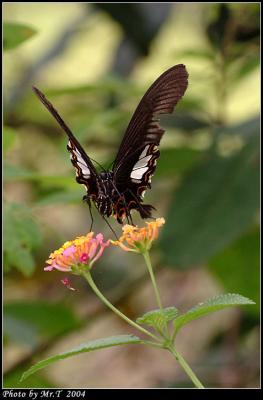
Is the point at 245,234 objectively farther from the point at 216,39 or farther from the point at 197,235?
the point at 216,39

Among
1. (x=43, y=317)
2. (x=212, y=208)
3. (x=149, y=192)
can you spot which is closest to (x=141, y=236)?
(x=212, y=208)

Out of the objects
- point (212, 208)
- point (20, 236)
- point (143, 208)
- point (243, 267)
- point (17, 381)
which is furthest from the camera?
point (243, 267)

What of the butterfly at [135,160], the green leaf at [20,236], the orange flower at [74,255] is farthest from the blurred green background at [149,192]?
the orange flower at [74,255]

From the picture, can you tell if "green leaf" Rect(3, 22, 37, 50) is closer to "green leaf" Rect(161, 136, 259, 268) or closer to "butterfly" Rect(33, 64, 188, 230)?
"butterfly" Rect(33, 64, 188, 230)

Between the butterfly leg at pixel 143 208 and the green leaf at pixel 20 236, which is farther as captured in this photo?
the green leaf at pixel 20 236

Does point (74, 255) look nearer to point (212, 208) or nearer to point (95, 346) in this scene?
point (95, 346)

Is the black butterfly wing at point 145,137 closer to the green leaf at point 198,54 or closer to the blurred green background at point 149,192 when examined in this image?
the blurred green background at point 149,192

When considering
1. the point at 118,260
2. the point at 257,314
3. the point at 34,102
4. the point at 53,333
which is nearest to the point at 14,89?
the point at 34,102
